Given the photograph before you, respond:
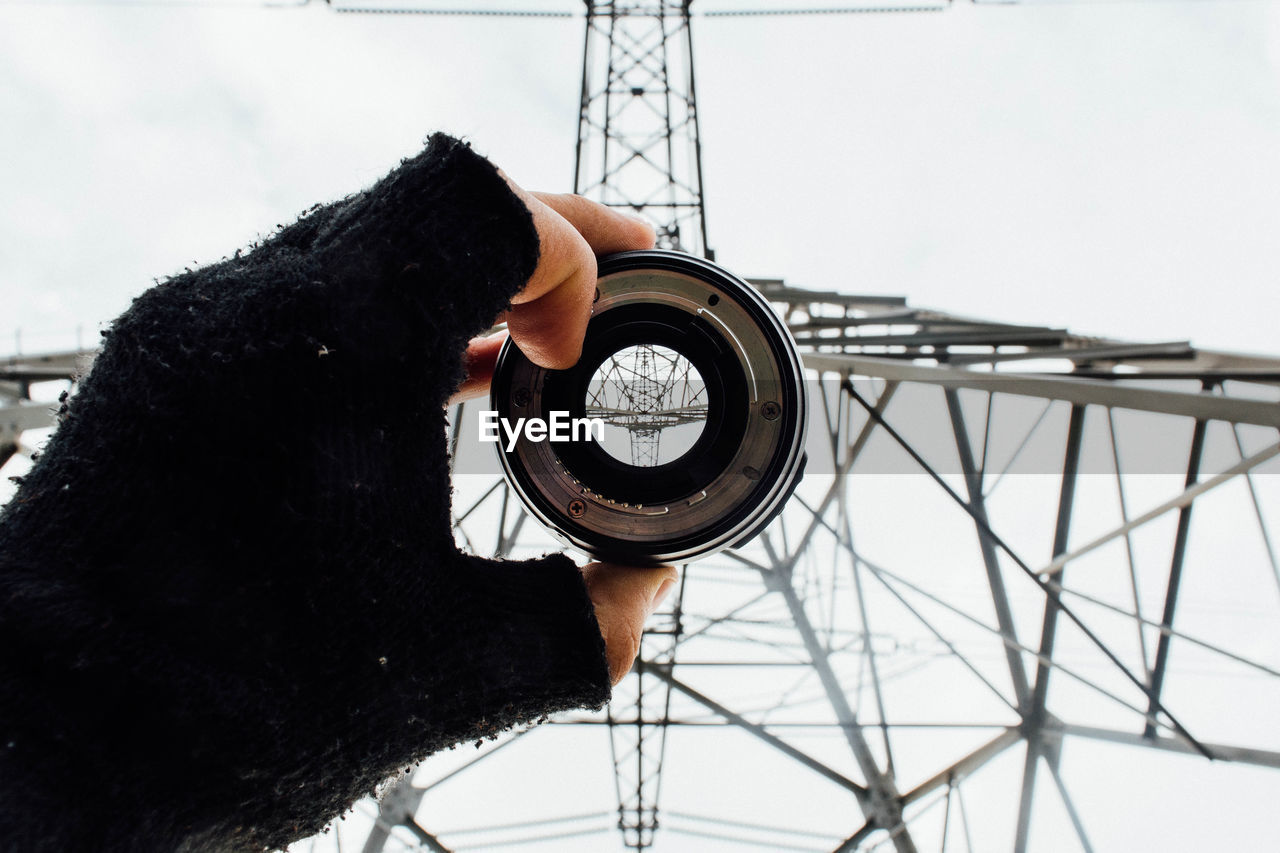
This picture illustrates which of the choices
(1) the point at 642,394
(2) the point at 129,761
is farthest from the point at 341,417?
(1) the point at 642,394

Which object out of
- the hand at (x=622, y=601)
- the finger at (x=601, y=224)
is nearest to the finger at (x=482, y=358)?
the finger at (x=601, y=224)

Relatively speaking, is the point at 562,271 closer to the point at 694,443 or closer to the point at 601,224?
the point at 601,224

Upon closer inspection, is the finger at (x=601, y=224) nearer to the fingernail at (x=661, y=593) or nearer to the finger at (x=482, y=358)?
the finger at (x=482, y=358)

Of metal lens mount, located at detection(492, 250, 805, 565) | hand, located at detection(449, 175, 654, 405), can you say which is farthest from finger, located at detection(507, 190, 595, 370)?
metal lens mount, located at detection(492, 250, 805, 565)

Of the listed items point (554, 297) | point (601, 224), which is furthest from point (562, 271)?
point (601, 224)

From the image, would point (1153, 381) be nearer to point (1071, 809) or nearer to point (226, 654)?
point (1071, 809)

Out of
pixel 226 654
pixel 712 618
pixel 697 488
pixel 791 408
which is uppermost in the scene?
pixel 791 408
